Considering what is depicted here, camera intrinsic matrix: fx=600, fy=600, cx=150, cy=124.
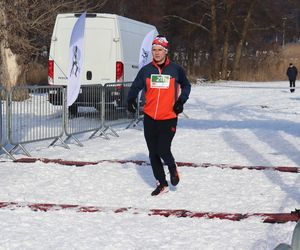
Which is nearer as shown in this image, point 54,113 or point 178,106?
point 178,106

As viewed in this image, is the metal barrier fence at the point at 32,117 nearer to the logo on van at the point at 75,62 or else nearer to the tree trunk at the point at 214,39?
the logo on van at the point at 75,62

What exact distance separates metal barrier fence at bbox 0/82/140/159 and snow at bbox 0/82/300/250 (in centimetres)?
30

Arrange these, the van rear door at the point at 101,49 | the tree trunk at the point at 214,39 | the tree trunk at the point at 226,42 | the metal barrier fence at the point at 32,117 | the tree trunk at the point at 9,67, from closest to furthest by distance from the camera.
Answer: the metal barrier fence at the point at 32,117, the van rear door at the point at 101,49, the tree trunk at the point at 9,67, the tree trunk at the point at 226,42, the tree trunk at the point at 214,39

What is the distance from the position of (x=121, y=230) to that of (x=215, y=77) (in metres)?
42.1

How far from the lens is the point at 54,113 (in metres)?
11.2

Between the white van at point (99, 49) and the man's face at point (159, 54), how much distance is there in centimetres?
842

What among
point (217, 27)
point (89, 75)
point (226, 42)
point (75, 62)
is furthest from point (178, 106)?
point (217, 27)

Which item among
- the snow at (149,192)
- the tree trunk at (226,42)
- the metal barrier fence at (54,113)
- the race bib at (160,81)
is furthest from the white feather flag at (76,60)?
the tree trunk at (226,42)

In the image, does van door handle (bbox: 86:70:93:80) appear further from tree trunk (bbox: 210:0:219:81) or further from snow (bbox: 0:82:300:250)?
tree trunk (bbox: 210:0:219:81)

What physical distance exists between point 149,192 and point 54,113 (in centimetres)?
423

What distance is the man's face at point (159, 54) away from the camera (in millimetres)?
7141

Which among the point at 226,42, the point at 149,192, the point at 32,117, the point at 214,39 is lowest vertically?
the point at 149,192

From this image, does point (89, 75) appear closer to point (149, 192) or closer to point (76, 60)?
point (76, 60)

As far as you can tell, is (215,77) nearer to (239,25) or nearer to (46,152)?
(239,25)
